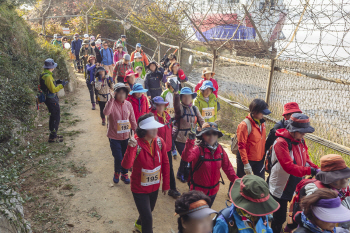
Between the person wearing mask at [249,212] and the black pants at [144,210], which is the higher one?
the person wearing mask at [249,212]

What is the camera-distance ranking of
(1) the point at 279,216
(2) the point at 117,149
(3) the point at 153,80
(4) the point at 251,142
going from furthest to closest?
(3) the point at 153,80
(2) the point at 117,149
(4) the point at 251,142
(1) the point at 279,216

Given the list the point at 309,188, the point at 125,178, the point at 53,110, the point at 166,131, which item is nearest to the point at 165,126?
the point at 166,131

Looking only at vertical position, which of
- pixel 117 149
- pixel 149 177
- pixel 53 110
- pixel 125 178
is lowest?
pixel 125 178

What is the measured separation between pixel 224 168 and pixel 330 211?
1.29 metres

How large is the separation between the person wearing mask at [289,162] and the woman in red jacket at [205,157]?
61 cm

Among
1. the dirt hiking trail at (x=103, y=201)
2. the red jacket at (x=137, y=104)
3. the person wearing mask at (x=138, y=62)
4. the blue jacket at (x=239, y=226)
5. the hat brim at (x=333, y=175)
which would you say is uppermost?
the person wearing mask at (x=138, y=62)

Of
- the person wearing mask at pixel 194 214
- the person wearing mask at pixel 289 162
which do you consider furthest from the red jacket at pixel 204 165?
the person wearing mask at pixel 194 214

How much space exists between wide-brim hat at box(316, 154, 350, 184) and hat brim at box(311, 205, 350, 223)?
0.57 m

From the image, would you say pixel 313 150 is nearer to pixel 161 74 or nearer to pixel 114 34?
pixel 161 74

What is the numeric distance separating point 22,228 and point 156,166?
161 cm

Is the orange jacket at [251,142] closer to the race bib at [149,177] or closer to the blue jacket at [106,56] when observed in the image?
the race bib at [149,177]

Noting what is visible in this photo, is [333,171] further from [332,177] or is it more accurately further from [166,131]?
[166,131]

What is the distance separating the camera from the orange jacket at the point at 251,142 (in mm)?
3559

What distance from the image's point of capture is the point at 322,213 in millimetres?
1959
